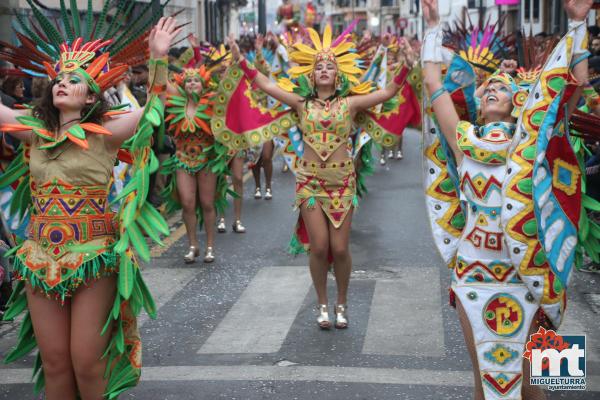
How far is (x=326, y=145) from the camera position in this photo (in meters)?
7.43

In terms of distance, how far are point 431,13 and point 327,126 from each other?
2.65m

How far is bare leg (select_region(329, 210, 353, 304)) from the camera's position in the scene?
289 inches

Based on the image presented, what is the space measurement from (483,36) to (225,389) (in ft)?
15.8

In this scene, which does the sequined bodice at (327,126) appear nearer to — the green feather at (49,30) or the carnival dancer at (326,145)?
the carnival dancer at (326,145)

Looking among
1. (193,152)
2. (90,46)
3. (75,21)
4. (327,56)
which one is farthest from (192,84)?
(90,46)

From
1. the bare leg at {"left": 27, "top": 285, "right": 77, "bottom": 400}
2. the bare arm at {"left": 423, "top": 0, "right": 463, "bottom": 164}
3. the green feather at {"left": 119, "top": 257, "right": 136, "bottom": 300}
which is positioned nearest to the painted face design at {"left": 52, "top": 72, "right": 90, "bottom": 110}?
the green feather at {"left": 119, "top": 257, "right": 136, "bottom": 300}

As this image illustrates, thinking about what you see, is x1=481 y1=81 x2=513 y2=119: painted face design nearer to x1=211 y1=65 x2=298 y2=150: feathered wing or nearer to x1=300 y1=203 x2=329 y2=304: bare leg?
x1=300 y1=203 x2=329 y2=304: bare leg

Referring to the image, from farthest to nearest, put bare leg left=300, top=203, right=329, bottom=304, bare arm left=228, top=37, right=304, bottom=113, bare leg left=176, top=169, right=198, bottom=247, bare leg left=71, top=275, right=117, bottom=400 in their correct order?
1. bare leg left=176, top=169, right=198, bottom=247
2. bare arm left=228, top=37, right=304, bottom=113
3. bare leg left=300, top=203, right=329, bottom=304
4. bare leg left=71, top=275, right=117, bottom=400

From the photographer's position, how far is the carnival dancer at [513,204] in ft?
14.6

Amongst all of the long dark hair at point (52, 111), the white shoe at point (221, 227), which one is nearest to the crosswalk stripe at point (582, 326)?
the long dark hair at point (52, 111)

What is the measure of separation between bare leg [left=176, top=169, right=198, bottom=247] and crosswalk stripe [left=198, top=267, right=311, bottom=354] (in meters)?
1.00

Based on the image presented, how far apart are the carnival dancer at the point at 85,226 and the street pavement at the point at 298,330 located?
1254mm

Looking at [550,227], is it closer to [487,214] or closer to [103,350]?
[487,214]

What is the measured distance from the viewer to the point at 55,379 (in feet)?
15.1
